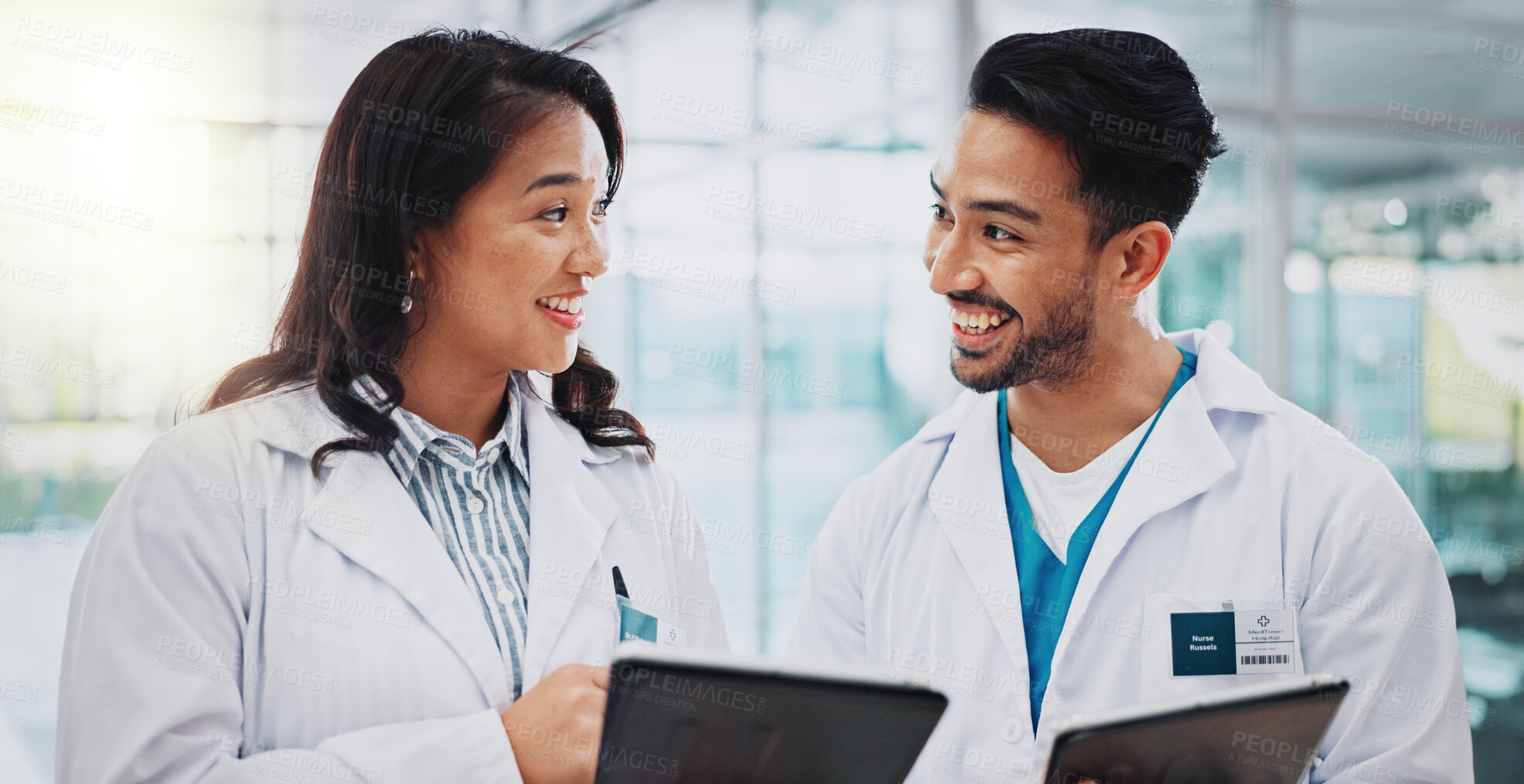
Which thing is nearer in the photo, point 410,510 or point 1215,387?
point 410,510

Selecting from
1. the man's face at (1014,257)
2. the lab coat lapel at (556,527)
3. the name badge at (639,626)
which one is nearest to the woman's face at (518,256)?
the lab coat lapel at (556,527)

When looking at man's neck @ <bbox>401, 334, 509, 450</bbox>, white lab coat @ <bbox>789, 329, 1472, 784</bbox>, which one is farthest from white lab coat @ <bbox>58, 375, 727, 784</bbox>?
white lab coat @ <bbox>789, 329, 1472, 784</bbox>

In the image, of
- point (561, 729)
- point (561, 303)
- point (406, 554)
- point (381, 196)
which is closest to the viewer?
point (561, 729)

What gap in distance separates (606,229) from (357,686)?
797 millimetres

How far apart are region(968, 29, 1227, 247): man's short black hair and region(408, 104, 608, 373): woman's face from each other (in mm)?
726

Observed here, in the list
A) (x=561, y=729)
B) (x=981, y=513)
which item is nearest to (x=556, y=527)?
(x=561, y=729)

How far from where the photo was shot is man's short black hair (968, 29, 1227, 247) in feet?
5.51

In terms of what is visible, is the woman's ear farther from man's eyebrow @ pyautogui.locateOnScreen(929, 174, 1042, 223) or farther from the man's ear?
the man's ear

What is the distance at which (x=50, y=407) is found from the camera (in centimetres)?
388

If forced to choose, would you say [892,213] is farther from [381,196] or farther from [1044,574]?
[381,196]

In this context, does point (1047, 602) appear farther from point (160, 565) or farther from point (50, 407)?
point (50, 407)

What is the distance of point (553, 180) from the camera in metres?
1.52

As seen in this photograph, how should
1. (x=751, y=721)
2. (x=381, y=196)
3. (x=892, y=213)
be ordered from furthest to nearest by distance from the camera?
1. (x=892, y=213)
2. (x=381, y=196)
3. (x=751, y=721)

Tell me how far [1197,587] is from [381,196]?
140 cm
